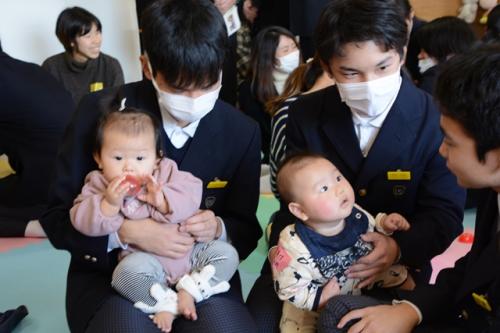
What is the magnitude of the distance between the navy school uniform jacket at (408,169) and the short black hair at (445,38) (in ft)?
5.51

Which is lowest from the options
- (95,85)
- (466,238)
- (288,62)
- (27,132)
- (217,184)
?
(466,238)

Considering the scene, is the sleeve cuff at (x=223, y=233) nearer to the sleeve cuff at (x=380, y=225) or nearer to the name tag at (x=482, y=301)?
the sleeve cuff at (x=380, y=225)

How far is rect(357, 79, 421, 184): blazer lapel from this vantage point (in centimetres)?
143

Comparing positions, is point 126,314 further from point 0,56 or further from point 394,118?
point 0,56

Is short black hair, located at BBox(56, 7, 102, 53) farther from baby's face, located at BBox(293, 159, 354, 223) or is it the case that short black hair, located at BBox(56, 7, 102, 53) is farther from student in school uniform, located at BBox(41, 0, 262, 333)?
baby's face, located at BBox(293, 159, 354, 223)

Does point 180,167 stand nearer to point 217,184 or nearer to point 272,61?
point 217,184

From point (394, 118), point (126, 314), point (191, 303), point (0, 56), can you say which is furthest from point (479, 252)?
point (0, 56)

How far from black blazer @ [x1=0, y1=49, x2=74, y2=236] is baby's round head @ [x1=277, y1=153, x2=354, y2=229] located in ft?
5.69

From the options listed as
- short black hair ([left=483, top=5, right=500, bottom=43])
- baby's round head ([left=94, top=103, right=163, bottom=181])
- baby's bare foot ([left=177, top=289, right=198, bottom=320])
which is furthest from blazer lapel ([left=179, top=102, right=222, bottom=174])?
short black hair ([left=483, top=5, right=500, bottom=43])

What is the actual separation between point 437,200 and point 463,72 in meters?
0.52

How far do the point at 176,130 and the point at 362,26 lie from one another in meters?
0.56

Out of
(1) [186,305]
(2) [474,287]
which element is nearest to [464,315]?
(2) [474,287]

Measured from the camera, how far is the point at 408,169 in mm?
1445

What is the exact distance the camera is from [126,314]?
1236mm
